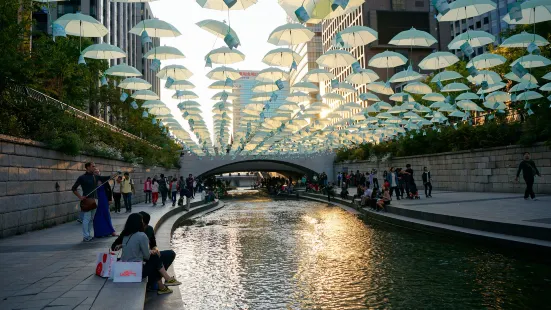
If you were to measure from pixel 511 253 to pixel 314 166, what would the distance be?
2342 inches

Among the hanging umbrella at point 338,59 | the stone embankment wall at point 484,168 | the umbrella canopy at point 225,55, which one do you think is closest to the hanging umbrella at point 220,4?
the umbrella canopy at point 225,55

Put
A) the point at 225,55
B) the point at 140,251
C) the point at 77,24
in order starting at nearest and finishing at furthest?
the point at 140,251, the point at 77,24, the point at 225,55

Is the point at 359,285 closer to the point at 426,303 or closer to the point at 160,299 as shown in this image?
the point at 426,303

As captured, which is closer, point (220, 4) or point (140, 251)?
point (140, 251)

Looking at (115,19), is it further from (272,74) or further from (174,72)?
(272,74)

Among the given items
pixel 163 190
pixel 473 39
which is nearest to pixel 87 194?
pixel 473 39

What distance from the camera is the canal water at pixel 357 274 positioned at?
234 inches

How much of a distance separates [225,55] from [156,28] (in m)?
2.84

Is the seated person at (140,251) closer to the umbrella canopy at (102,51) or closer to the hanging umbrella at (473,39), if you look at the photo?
the umbrella canopy at (102,51)

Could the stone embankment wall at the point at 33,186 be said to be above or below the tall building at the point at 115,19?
below

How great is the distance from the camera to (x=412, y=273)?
755cm

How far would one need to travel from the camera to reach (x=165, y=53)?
16656 millimetres

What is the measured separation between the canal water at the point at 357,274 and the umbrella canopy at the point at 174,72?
33.6ft

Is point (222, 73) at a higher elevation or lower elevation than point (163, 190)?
higher
